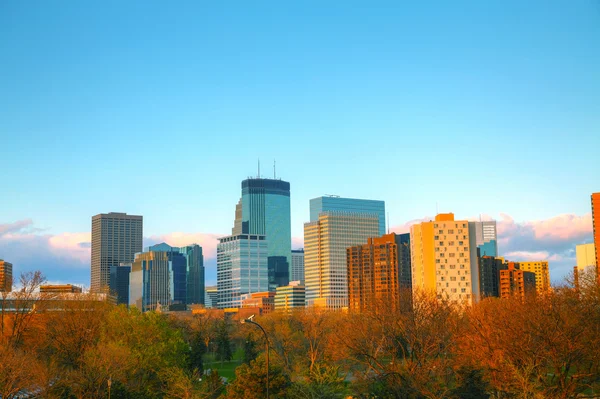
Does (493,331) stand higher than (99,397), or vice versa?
(493,331)

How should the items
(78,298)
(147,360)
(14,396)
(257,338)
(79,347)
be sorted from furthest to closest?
1. (257,338)
2. (78,298)
3. (79,347)
4. (147,360)
5. (14,396)

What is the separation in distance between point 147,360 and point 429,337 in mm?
32710

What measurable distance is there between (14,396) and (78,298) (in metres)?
38.7

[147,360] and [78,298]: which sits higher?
[78,298]

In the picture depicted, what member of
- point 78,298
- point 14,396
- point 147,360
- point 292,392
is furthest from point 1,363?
point 78,298

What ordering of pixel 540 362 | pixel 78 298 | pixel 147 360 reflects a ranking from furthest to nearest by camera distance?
pixel 78 298, pixel 147 360, pixel 540 362

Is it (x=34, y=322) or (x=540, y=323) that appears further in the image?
(x=34, y=322)

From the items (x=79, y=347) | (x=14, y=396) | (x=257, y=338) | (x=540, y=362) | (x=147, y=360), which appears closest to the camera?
(x=540, y=362)

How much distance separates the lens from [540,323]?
7694 cm

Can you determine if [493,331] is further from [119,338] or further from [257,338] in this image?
[257,338]

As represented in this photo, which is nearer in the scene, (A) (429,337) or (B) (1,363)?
(B) (1,363)

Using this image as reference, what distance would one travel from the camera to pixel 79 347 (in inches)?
3888

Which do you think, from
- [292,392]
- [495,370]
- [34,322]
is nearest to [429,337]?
[495,370]

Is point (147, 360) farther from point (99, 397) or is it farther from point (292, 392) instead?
point (292, 392)
